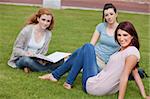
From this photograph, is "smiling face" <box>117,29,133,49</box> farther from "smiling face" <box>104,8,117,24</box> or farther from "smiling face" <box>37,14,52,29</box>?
"smiling face" <box>37,14,52,29</box>

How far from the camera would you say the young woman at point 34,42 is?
6895 mm

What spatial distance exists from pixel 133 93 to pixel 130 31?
1.02 metres

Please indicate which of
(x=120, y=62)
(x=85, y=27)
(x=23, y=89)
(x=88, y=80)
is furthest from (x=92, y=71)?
(x=85, y=27)

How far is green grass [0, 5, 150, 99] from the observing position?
591 cm

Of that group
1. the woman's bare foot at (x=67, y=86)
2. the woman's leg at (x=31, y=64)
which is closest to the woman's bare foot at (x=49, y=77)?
the woman's bare foot at (x=67, y=86)

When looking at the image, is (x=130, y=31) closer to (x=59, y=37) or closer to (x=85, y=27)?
(x=59, y=37)

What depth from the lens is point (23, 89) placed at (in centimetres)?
602

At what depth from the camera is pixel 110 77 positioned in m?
5.69

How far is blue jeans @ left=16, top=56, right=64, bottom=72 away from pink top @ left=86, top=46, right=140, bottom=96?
50.6 inches

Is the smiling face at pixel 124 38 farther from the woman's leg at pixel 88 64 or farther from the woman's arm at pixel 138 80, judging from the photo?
the woman's leg at pixel 88 64

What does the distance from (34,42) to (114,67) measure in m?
1.83

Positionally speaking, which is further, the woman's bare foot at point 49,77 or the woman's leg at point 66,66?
the woman's bare foot at point 49,77

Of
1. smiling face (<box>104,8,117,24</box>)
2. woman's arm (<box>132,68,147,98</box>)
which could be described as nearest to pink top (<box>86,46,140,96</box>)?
woman's arm (<box>132,68,147,98</box>)

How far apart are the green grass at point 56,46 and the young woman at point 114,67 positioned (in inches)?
5.2
